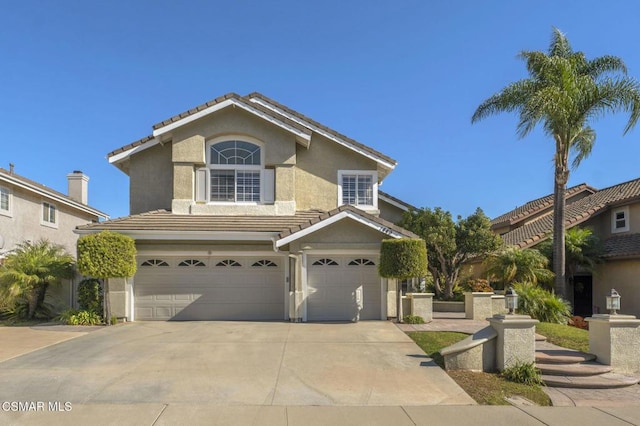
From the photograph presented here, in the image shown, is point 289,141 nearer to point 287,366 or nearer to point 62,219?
point 287,366

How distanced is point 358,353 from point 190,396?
4006 mm

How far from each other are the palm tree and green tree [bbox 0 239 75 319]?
17.6m

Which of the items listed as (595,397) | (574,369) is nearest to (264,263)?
(574,369)

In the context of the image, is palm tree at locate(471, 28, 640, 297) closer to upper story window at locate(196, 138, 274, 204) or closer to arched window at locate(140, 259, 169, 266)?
upper story window at locate(196, 138, 274, 204)

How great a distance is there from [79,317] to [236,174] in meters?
7.04

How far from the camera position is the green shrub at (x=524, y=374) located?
7332mm

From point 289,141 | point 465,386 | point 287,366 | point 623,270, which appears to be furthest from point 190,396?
point 623,270

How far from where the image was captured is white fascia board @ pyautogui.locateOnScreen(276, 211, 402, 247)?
42.5 feet

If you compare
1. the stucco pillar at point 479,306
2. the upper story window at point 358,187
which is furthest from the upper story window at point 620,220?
the upper story window at point 358,187

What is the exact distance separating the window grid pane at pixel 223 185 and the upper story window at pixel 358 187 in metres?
4.23

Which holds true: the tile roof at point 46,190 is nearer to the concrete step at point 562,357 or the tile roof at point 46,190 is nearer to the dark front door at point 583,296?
the concrete step at point 562,357

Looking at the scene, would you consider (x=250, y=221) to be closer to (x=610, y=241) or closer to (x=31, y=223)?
(x=31, y=223)

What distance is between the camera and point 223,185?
15.4m

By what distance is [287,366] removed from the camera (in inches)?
316
